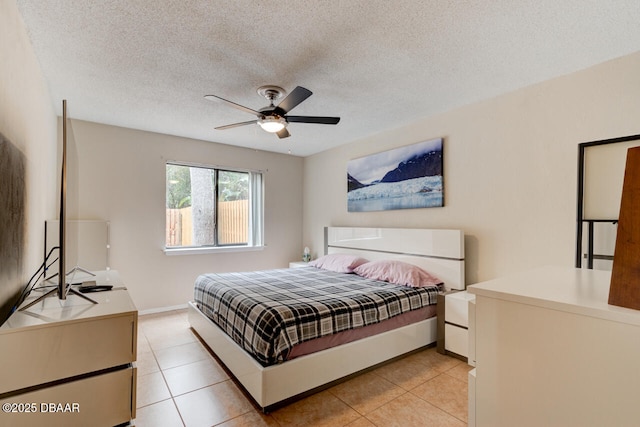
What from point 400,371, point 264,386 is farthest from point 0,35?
point 400,371

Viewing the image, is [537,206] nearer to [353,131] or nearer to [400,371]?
[400,371]

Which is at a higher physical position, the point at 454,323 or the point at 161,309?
the point at 454,323

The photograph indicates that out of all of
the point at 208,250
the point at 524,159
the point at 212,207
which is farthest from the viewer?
the point at 212,207

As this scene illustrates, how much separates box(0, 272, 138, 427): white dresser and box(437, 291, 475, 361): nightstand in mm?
2661

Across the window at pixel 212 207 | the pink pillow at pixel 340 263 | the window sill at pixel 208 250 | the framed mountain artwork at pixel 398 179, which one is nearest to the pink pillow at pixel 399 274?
the pink pillow at pixel 340 263

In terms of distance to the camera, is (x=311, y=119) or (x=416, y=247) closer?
(x=311, y=119)

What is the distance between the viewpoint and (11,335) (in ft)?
→ 3.95

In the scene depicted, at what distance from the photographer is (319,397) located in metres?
2.31

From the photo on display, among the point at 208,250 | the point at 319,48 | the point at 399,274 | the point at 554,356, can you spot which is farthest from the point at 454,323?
the point at 208,250

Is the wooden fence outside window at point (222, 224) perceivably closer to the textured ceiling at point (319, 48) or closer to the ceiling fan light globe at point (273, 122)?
the textured ceiling at point (319, 48)

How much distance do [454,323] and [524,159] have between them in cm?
172

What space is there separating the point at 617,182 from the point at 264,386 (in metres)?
3.05

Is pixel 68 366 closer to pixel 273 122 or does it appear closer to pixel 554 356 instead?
pixel 554 356

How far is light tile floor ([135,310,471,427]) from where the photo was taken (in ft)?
6.72
